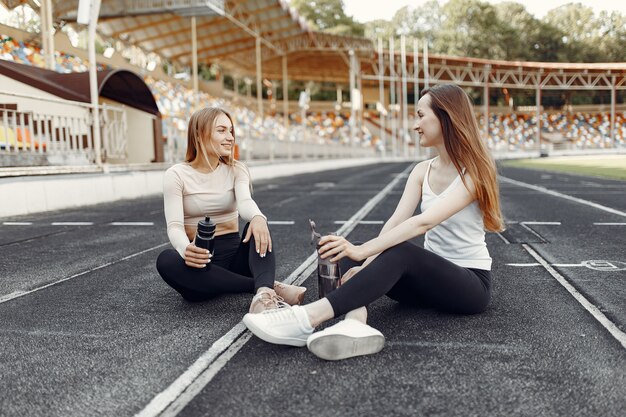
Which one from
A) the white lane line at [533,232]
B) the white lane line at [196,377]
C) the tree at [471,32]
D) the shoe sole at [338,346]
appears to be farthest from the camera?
the tree at [471,32]

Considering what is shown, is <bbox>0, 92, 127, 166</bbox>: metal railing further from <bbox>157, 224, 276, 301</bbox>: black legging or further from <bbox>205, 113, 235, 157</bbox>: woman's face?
<bbox>157, 224, 276, 301</bbox>: black legging

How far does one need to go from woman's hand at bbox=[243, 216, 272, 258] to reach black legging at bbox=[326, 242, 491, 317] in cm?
48

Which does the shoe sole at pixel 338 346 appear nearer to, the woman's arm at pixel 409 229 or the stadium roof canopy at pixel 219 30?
the woman's arm at pixel 409 229

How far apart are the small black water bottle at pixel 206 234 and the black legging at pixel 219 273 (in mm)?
294

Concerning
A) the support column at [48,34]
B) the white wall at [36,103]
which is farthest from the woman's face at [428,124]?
the support column at [48,34]

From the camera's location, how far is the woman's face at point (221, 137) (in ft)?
12.7

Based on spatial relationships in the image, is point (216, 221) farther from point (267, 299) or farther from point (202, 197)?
point (267, 299)

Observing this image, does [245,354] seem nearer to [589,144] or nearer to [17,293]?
[17,293]

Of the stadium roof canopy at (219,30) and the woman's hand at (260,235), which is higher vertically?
the stadium roof canopy at (219,30)

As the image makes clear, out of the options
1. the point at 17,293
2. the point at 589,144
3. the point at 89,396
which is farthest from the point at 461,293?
the point at 589,144

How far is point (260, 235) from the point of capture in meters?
3.67

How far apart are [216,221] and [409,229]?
4.70 ft

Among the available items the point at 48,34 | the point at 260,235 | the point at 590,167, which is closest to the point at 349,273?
the point at 260,235

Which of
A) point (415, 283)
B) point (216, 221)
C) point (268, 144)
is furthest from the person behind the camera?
point (268, 144)
